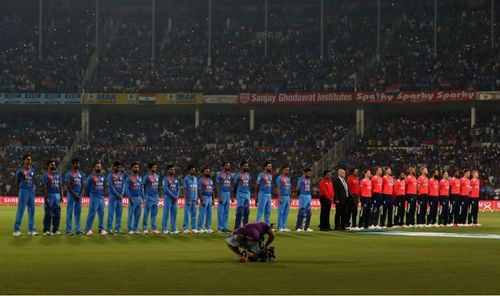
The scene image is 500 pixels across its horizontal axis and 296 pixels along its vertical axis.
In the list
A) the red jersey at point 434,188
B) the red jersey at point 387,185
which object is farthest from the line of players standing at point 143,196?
the red jersey at point 434,188

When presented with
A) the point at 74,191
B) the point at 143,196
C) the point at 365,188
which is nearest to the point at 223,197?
the point at 143,196

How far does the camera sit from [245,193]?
30859 millimetres

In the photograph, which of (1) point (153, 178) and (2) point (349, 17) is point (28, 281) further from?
(2) point (349, 17)

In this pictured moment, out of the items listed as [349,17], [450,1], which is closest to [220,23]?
[349,17]

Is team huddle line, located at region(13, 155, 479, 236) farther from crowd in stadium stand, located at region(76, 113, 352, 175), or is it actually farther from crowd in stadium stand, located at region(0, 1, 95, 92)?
crowd in stadium stand, located at region(0, 1, 95, 92)

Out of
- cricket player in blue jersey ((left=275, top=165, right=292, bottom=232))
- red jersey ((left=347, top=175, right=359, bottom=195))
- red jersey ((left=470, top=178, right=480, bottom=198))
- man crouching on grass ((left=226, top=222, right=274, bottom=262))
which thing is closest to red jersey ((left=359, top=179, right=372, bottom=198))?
red jersey ((left=347, top=175, right=359, bottom=195))

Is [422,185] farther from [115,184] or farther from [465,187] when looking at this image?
[115,184]

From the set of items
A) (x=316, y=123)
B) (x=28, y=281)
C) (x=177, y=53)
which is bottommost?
(x=28, y=281)

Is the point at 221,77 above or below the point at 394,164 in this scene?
above

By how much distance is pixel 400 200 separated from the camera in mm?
34875

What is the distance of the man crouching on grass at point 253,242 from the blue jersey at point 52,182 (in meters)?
9.77

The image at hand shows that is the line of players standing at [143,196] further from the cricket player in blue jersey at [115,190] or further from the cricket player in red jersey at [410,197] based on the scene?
the cricket player in red jersey at [410,197]

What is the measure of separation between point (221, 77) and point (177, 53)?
196 inches

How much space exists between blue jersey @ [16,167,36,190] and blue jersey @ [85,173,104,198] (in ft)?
4.85
